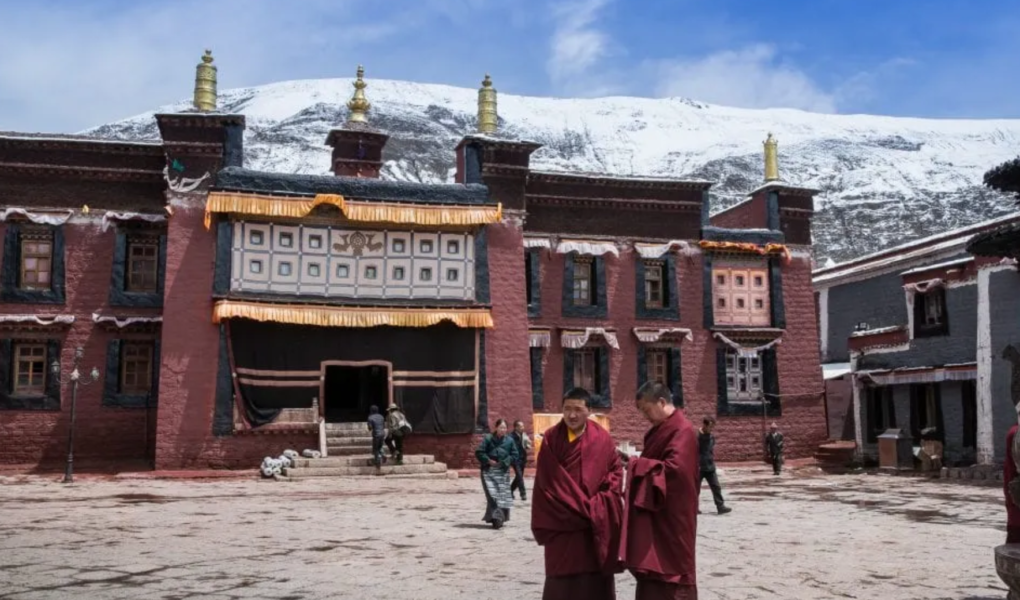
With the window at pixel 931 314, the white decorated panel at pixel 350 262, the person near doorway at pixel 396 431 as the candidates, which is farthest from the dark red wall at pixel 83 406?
the window at pixel 931 314

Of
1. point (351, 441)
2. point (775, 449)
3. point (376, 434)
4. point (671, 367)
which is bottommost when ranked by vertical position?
point (775, 449)

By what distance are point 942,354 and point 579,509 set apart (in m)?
21.1

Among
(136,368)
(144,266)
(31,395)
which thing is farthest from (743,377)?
(31,395)

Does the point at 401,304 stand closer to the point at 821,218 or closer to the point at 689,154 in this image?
the point at 821,218

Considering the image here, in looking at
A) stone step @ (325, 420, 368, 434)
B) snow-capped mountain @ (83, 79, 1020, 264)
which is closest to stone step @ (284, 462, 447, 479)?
stone step @ (325, 420, 368, 434)

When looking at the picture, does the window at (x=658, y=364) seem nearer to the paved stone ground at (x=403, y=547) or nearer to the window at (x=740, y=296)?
the window at (x=740, y=296)

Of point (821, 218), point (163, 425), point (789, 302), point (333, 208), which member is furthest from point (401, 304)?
point (821, 218)

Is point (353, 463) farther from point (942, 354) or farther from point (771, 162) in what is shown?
point (771, 162)

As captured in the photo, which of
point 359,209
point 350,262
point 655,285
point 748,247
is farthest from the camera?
point 748,247

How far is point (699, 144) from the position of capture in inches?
4267

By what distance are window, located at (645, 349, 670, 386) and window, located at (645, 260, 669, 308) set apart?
4.28ft

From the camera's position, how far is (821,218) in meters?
80.9

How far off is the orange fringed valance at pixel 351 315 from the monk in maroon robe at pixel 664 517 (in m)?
17.2

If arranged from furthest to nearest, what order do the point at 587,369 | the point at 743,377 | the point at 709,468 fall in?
the point at 743,377 → the point at 587,369 → the point at 709,468
